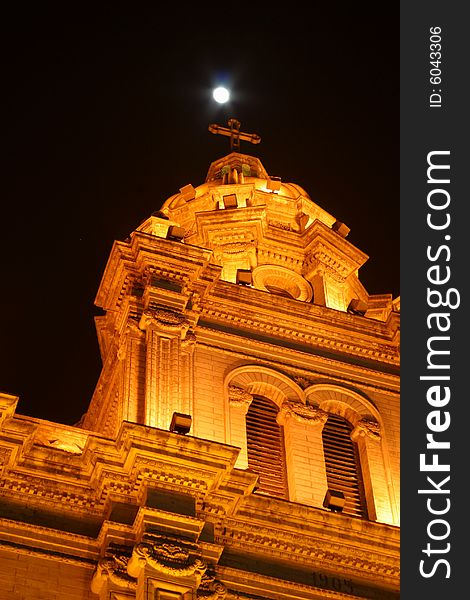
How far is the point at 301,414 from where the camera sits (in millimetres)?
37094

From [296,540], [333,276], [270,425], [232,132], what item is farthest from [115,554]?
[232,132]

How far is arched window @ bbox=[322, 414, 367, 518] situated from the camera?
36.2 meters

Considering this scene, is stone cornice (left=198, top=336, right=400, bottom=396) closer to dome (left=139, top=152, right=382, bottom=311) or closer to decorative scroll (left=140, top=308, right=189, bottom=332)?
decorative scroll (left=140, top=308, right=189, bottom=332)

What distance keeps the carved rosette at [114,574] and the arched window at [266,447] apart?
5618 mm

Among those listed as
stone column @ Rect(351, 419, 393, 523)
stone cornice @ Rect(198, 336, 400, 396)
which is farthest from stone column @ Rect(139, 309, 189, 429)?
stone column @ Rect(351, 419, 393, 523)

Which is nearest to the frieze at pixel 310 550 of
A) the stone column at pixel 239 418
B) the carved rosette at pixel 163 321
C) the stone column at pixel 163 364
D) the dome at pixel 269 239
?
the stone column at pixel 239 418

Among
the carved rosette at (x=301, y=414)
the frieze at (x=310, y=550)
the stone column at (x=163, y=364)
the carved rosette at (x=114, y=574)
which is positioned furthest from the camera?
the carved rosette at (x=301, y=414)

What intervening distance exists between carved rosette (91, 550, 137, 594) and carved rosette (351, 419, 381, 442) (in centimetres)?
904

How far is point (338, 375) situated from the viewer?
128 ft

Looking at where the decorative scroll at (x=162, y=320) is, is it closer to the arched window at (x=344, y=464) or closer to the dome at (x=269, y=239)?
the arched window at (x=344, y=464)

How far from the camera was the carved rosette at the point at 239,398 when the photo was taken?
36.7 m

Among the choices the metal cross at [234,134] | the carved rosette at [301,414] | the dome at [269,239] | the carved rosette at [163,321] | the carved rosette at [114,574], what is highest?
the metal cross at [234,134]

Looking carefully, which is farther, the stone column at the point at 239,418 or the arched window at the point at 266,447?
the arched window at the point at 266,447

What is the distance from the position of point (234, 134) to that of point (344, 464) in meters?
16.7
